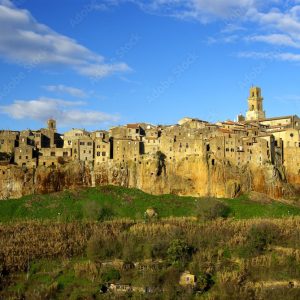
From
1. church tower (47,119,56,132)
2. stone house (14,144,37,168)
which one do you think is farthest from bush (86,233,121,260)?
church tower (47,119,56,132)

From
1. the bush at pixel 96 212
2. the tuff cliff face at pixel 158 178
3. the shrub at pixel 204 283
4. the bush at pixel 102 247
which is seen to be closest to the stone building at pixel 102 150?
the tuff cliff face at pixel 158 178

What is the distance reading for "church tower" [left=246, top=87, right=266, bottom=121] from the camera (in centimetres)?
11031

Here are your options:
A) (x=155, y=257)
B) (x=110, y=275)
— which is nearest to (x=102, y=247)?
(x=155, y=257)

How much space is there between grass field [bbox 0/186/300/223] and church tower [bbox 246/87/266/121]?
3608 cm

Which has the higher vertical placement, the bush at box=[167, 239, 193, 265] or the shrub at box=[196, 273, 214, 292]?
the bush at box=[167, 239, 193, 265]

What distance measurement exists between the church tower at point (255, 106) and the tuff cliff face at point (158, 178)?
3185cm

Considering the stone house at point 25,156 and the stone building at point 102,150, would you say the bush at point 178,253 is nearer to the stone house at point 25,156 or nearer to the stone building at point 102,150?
the stone building at point 102,150

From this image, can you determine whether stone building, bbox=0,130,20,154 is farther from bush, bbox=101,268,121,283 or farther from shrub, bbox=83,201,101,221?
bush, bbox=101,268,121,283

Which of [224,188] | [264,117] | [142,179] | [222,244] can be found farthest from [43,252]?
[264,117]

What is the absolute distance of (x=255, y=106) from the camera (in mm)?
111562

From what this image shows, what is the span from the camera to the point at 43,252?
58375 mm

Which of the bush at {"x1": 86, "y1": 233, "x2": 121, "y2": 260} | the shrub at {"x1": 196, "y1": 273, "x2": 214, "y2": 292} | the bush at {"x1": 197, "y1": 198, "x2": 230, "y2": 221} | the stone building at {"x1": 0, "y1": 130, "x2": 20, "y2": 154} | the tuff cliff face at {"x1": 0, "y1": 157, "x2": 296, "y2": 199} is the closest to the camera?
the shrub at {"x1": 196, "y1": 273, "x2": 214, "y2": 292}

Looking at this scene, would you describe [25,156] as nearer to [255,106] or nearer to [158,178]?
[158,178]

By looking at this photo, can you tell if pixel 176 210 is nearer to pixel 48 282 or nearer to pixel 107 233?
pixel 107 233
